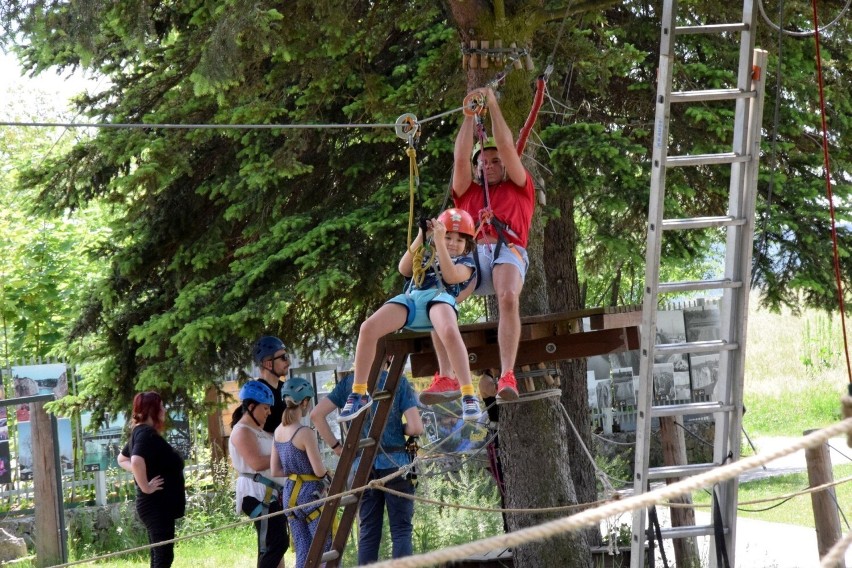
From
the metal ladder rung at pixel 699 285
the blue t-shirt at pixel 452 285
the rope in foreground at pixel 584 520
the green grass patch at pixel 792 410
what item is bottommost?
the green grass patch at pixel 792 410

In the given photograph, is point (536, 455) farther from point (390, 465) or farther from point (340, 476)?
point (340, 476)

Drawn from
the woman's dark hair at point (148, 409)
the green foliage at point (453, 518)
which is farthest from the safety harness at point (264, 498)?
the green foliage at point (453, 518)

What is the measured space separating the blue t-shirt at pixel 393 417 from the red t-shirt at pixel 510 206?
4.09ft

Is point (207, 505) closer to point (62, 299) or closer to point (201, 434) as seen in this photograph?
point (201, 434)

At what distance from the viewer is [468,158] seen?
676 cm

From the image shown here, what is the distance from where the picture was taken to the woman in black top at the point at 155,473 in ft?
24.6

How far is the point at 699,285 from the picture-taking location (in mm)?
6203

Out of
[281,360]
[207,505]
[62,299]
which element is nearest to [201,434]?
[207,505]

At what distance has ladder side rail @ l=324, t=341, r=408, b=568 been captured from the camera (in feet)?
22.4

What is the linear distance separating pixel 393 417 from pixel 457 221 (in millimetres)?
1829

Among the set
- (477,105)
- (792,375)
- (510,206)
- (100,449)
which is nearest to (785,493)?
(100,449)

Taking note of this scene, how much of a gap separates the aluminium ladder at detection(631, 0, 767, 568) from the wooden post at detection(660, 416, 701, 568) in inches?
84.8

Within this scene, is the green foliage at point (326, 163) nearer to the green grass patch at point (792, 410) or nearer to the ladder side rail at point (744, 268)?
the ladder side rail at point (744, 268)

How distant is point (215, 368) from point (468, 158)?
4.22 metres
